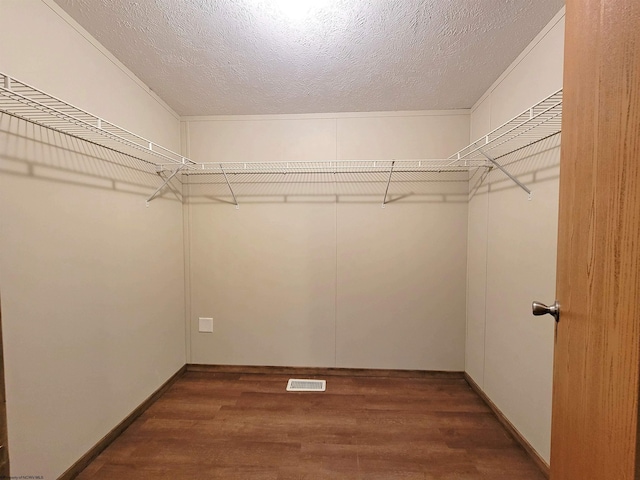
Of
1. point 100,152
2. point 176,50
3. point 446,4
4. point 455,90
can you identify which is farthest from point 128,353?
point 455,90

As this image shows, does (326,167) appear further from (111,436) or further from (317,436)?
(111,436)

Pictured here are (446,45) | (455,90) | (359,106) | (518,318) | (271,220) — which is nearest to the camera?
(446,45)

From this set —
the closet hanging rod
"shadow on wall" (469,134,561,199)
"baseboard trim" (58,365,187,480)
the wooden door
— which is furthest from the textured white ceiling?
"baseboard trim" (58,365,187,480)

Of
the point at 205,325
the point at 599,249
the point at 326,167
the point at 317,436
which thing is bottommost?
the point at 317,436

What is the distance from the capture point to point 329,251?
2301mm

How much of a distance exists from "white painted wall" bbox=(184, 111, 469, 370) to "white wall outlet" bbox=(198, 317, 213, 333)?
0.15 ft

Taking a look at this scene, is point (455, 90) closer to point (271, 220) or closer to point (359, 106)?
point (359, 106)

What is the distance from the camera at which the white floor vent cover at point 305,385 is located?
210 cm

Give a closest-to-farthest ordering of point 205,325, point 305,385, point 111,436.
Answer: point 111,436
point 305,385
point 205,325

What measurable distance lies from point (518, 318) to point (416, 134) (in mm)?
1577

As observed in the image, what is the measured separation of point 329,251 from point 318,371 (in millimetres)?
1081

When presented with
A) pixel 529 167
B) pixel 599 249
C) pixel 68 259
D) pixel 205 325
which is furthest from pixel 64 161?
pixel 529 167

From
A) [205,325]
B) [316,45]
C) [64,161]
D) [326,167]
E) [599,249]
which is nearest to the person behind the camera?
[599,249]

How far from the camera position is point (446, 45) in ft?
4.75
